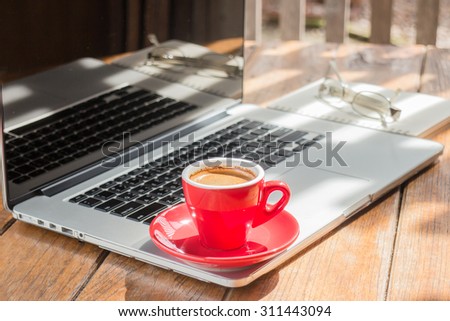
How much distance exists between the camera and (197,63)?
54.1 inches

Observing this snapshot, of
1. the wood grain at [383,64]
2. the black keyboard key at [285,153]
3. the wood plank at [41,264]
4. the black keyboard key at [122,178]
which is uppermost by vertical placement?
the wood grain at [383,64]

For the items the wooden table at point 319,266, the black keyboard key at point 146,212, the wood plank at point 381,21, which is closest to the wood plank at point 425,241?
the wooden table at point 319,266

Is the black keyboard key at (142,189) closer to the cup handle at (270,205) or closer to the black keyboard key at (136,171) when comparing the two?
the black keyboard key at (136,171)

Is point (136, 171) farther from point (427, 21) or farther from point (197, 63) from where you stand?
point (427, 21)

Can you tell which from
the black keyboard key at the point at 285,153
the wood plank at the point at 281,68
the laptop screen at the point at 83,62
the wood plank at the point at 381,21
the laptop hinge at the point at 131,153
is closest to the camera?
the laptop screen at the point at 83,62

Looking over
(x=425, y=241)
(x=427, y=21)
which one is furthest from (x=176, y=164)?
(x=427, y=21)

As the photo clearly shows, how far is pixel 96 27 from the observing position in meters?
1.13

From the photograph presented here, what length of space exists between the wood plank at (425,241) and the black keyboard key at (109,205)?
1.24 feet

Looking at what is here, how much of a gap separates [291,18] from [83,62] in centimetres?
95

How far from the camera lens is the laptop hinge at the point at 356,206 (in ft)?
3.44

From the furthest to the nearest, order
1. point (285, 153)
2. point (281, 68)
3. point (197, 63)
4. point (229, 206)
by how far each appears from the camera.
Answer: point (281, 68), point (197, 63), point (285, 153), point (229, 206)

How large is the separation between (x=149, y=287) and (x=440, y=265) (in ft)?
1.19

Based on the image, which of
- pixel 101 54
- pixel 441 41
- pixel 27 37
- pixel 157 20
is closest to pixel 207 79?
pixel 157 20
